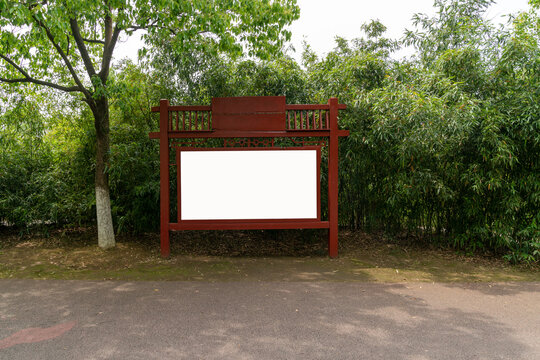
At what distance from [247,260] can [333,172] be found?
178 cm

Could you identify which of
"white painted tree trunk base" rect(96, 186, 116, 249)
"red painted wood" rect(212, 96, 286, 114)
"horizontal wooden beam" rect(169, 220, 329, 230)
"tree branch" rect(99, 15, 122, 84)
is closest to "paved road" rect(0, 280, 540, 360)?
"horizontal wooden beam" rect(169, 220, 329, 230)

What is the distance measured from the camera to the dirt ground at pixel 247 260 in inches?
177

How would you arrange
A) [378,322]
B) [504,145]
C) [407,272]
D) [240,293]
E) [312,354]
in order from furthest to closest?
1. [407,272]
2. [504,145]
3. [240,293]
4. [378,322]
5. [312,354]

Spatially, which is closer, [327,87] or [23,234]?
[327,87]

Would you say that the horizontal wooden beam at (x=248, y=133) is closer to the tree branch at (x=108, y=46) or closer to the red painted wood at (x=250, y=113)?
the red painted wood at (x=250, y=113)

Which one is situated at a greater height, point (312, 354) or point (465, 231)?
point (465, 231)

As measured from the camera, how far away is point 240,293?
3.86m

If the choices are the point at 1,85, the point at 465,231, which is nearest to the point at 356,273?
the point at 465,231

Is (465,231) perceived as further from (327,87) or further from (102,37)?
(102,37)

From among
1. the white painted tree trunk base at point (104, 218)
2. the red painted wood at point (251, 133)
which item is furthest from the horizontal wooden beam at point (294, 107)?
the white painted tree trunk base at point (104, 218)

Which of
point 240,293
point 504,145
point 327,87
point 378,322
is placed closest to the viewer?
point 378,322

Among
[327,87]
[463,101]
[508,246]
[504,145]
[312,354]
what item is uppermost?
[327,87]

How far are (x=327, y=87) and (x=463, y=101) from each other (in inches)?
79.4

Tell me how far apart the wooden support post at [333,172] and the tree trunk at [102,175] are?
3.39 metres
